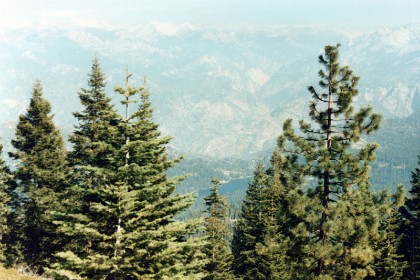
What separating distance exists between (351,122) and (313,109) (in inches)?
83.0

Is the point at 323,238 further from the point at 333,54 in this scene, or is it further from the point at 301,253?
the point at 333,54

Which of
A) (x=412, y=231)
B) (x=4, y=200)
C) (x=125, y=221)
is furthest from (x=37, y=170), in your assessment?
(x=412, y=231)

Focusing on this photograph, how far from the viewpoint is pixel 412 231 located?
5031 centimetres

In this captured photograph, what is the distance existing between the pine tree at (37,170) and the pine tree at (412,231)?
1495 inches

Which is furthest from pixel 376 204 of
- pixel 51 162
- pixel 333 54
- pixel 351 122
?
pixel 51 162

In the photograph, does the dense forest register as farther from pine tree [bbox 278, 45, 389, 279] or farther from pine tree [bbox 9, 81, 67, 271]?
pine tree [bbox 9, 81, 67, 271]

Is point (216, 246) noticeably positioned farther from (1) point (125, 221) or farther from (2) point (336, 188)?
(1) point (125, 221)

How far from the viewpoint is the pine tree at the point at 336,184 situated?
801 inches

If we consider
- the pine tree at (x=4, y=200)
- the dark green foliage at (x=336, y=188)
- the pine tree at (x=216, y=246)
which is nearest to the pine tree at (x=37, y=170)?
the pine tree at (x=4, y=200)

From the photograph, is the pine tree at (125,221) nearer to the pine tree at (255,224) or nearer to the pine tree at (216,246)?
the pine tree at (255,224)

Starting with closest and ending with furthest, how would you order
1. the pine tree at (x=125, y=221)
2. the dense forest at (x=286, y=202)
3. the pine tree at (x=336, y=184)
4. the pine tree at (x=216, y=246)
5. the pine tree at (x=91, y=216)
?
the pine tree at (x=91, y=216) < the pine tree at (x=125, y=221) < the dense forest at (x=286, y=202) < the pine tree at (x=336, y=184) < the pine tree at (x=216, y=246)

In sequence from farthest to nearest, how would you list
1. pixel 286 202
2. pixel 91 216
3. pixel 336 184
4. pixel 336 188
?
pixel 286 202 < pixel 336 188 < pixel 336 184 < pixel 91 216

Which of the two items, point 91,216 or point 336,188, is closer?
point 91,216

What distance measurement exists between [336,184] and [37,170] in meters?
28.1
